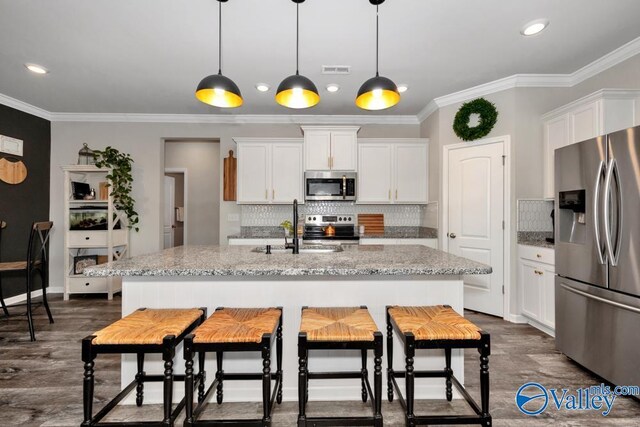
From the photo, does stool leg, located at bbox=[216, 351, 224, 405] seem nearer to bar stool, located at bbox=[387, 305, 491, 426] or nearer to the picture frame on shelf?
bar stool, located at bbox=[387, 305, 491, 426]

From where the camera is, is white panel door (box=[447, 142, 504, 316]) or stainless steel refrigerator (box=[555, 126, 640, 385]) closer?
stainless steel refrigerator (box=[555, 126, 640, 385])

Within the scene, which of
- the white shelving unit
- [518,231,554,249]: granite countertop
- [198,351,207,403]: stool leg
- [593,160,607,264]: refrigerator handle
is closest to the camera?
[198,351,207,403]: stool leg

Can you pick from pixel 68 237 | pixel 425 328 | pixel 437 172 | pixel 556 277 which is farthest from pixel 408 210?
pixel 68 237

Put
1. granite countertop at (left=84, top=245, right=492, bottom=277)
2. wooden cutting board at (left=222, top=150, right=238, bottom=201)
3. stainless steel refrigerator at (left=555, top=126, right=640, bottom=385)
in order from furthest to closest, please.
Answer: wooden cutting board at (left=222, top=150, right=238, bottom=201), stainless steel refrigerator at (left=555, top=126, right=640, bottom=385), granite countertop at (left=84, top=245, right=492, bottom=277)

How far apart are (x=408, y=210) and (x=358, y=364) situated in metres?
3.27

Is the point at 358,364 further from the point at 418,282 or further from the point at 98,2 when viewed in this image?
the point at 98,2

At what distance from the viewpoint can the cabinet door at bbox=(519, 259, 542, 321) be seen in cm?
312

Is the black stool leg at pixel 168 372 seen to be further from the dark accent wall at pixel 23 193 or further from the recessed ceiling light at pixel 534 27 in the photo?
the dark accent wall at pixel 23 193

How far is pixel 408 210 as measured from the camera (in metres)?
4.85

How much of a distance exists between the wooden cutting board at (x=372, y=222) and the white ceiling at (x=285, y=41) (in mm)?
1792

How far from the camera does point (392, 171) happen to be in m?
4.52

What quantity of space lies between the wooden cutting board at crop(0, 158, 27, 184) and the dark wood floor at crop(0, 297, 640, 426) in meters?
1.80

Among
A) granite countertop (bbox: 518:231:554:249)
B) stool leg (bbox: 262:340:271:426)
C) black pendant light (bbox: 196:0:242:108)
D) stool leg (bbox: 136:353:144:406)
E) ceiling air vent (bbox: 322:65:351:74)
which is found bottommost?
stool leg (bbox: 136:353:144:406)

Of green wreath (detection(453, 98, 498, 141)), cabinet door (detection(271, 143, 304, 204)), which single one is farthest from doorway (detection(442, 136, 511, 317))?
cabinet door (detection(271, 143, 304, 204))
